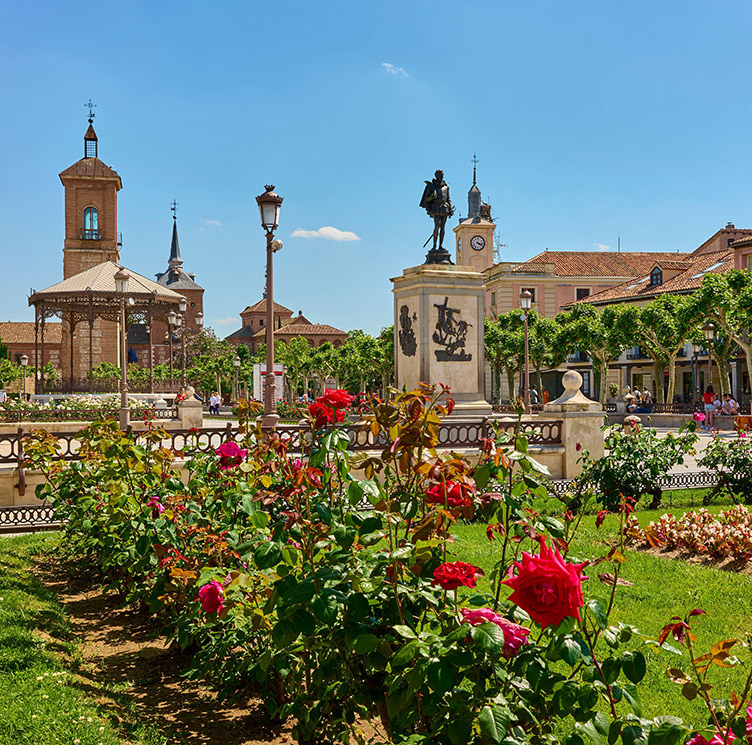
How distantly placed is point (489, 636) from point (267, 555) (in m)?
0.94

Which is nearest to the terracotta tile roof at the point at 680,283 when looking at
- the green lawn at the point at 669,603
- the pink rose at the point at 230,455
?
the green lawn at the point at 669,603

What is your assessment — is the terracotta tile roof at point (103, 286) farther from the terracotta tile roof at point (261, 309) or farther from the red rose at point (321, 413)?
the terracotta tile roof at point (261, 309)

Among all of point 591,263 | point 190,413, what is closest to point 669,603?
point 190,413

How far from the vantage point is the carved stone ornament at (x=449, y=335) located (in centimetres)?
1489

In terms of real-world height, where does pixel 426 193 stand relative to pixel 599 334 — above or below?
above

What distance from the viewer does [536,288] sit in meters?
60.2

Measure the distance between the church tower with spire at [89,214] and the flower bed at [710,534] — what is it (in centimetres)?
6547

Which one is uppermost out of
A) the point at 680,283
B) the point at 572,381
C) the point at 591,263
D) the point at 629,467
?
the point at 591,263

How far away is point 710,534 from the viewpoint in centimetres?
800

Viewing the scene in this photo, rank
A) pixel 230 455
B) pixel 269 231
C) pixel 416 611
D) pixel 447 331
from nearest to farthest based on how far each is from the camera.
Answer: pixel 416 611
pixel 230 455
pixel 269 231
pixel 447 331

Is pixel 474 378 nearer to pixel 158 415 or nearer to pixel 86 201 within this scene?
pixel 158 415

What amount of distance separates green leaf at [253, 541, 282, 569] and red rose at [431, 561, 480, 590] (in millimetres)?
633

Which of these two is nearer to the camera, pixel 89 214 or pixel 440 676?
pixel 440 676

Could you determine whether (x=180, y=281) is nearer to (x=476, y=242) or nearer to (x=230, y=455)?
(x=476, y=242)
